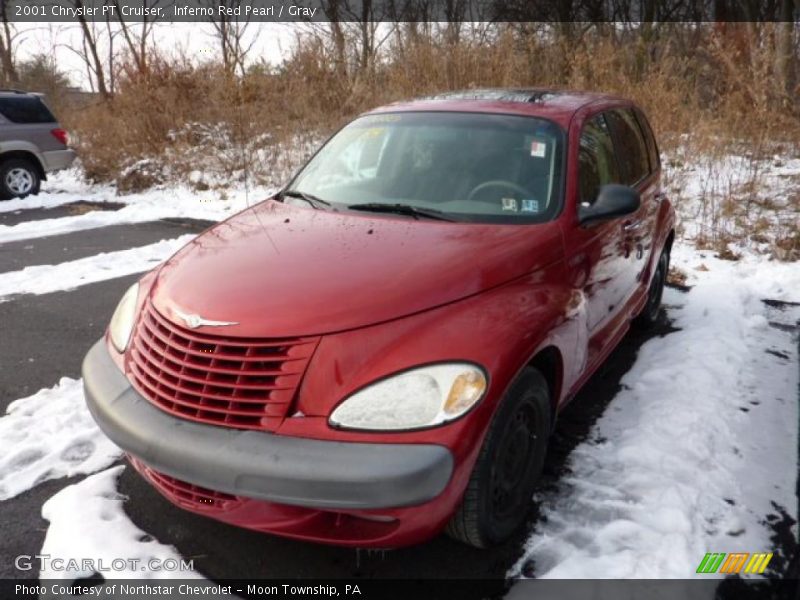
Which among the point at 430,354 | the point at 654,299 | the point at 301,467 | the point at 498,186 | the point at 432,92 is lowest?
the point at 654,299

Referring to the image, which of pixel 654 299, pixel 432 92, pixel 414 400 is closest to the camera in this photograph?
pixel 414 400

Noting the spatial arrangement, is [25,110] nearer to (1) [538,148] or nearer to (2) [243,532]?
(1) [538,148]

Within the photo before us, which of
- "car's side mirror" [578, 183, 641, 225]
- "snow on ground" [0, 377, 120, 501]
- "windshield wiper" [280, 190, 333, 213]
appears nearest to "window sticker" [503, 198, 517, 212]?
"car's side mirror" [578, 183, 641, 225]

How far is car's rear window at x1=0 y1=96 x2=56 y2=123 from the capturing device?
10914mm

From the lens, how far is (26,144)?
11.0 m

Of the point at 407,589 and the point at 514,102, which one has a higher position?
the point at 514,102

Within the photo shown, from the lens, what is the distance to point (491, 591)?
225 cm

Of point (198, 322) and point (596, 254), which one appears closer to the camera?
point (198, 322)

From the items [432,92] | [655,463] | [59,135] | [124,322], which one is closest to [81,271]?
[124,322]

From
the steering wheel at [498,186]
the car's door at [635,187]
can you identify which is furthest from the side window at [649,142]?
the steering wheel at [498,186]

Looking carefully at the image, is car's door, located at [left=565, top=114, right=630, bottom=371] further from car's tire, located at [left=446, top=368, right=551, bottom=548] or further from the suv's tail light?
the suv's tail light

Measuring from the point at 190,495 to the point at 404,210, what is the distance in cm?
157

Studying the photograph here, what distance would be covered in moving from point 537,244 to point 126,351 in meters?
1.77

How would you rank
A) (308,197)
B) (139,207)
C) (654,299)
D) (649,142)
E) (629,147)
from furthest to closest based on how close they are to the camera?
(139,207) < (654,299) < (649,142) < (629,147) < (308,197)
